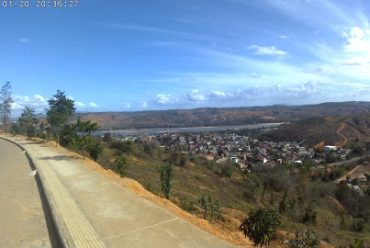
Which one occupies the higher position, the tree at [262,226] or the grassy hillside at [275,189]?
the tree at [262,226]

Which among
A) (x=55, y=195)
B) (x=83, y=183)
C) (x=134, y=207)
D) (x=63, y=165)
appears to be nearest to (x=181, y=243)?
(x=134, y=207)

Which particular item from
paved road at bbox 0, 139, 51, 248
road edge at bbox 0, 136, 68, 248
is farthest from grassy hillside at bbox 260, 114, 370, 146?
road edge at bbox 0, 136, 68, 248

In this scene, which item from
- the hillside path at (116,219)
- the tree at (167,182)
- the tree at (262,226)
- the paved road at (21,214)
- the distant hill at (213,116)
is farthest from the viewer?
the distant hill at (213,116)

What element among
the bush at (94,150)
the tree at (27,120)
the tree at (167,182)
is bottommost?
the tree at (167,182)

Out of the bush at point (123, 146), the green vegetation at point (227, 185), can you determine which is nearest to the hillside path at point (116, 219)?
the green vegetation at point (227, 185)

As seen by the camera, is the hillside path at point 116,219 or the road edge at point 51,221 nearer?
the hillside path at point 116,219

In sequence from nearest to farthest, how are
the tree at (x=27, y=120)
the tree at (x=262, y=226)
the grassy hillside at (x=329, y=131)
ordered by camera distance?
the tree at (x=262, y=226) < the tree at (x=27, y=120) < the grassy hillside at (x=329, y=131)

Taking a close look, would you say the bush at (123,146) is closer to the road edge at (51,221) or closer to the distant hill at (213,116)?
the road edge at (51,221)
